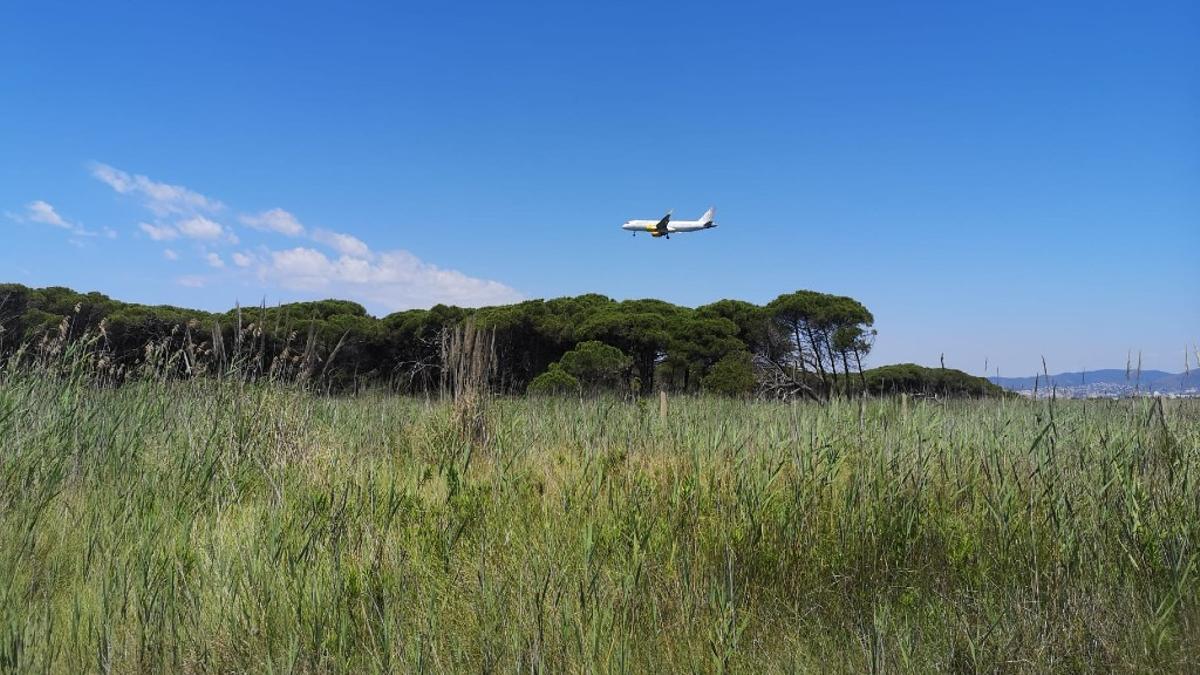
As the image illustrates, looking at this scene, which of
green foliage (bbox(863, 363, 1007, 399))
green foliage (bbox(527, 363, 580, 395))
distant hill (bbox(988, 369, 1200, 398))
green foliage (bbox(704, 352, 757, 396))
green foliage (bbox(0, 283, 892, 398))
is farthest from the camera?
green foliage (bbox(863, 363, 1007, 399))

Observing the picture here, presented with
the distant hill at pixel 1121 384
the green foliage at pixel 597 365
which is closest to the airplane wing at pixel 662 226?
the green foliage at pixel 597 365

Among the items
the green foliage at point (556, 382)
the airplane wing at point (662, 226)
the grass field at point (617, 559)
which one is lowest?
the grass field at point (617, 559)

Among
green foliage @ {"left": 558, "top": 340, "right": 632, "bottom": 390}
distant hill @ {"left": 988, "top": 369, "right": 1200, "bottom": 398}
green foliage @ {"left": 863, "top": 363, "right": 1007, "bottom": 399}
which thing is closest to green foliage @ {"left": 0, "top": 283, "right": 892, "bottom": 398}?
green foliage @ {"left": 558, "top": 340, "right": 632, "bottom": 390}

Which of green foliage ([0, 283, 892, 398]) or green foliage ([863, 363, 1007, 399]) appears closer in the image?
green foliage ([0, 283, 892, 398])

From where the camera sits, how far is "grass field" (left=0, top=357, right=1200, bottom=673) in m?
2.15

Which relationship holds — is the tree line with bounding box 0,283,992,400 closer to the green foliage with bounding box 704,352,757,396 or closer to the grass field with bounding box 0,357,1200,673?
the green foliage with bounding box 704,352,757,396

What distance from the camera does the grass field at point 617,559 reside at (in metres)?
2.15

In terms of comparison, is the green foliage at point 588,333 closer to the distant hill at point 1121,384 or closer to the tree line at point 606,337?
the tree line at point 606,337

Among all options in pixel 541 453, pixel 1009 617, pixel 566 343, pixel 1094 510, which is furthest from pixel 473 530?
pixel 566 343

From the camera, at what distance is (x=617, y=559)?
107 inches

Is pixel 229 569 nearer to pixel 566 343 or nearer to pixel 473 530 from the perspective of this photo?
pixel 473 530

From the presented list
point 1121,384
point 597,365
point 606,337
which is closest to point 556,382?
point 597,365

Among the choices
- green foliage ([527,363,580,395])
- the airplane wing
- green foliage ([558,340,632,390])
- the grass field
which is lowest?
the grass field

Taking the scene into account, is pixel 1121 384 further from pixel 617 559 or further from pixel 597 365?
pixel 597 365
